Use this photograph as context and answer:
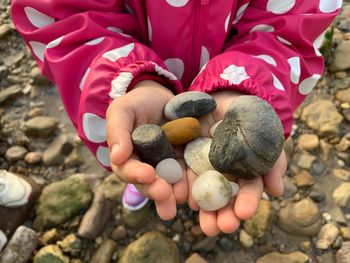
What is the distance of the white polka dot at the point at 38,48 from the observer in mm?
1186

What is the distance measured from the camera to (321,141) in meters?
1.72

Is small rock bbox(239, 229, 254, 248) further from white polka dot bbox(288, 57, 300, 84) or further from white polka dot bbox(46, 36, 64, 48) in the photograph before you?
white polka dot bbox(46, 36, 64, 48)

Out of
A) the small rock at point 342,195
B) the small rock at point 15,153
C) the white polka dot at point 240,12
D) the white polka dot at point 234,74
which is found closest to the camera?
the white polka dot at point 234,74

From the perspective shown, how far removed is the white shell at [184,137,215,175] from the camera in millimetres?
998

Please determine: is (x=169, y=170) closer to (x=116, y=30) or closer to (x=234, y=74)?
(x=234, y=74)

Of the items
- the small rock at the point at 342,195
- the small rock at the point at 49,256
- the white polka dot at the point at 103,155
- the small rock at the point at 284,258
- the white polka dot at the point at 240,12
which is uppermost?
the white polka dot at the point at 240,12

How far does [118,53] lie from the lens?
1089 millimetres

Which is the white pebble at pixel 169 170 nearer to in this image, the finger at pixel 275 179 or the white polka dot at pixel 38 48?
the finger at pixel 275 179

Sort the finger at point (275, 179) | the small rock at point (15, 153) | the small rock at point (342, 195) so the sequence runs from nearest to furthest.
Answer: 1. the finger at point (275, 179)
2. the small rock at point (342, 195)
3. the small rock at point (15, 153)

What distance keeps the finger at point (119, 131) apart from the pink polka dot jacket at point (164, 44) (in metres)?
0.12

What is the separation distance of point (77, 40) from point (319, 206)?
3.33 feet

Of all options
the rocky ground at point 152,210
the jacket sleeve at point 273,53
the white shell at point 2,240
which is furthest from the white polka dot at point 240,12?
the white shell at point 2,240

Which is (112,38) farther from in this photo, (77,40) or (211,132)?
(211,132)

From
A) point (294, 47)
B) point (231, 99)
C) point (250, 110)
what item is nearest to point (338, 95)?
point (294, 47)
